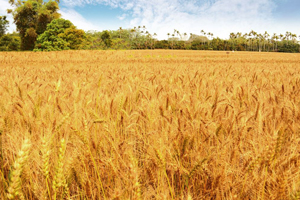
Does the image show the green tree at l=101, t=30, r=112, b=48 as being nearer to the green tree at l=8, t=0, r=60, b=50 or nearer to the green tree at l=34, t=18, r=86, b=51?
the green tree at l=8, t=0, r=60, b=50

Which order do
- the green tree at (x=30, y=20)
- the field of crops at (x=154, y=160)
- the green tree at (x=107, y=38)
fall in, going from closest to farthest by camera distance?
the field of crops at (x=154, y=160) < the green tree at (x=30, y=20) < the green tree at (x=107, y=38)

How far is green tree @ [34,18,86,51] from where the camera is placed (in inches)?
1215

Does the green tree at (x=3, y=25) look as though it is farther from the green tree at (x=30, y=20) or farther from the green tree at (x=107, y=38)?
the green tree at (x=107, y=38)

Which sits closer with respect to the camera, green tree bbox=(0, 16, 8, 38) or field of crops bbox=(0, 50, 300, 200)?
field of crops bbox=(0, 50, 300, 200)

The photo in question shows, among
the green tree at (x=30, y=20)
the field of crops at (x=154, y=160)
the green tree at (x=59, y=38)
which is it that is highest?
the green tree at (x=30, y=20)

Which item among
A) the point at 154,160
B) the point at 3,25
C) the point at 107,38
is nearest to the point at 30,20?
the point at 3,25

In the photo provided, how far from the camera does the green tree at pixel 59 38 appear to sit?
101ft

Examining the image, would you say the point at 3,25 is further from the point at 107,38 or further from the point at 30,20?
the point at 107,38

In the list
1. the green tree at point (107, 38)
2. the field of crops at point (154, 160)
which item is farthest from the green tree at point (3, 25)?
the field of crops at point (154, 160)

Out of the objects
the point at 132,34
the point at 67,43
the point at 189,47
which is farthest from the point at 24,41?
the point at 132,34

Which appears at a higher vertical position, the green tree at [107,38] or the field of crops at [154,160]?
the green tree at [107,38]

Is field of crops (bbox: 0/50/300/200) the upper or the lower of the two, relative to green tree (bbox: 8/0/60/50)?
lower

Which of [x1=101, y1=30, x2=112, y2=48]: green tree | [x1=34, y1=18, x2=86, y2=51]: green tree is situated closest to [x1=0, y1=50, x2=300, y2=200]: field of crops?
[x1=34, y1=18, x2=86, y2=51]: green tree

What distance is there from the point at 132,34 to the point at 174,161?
13884 cm
